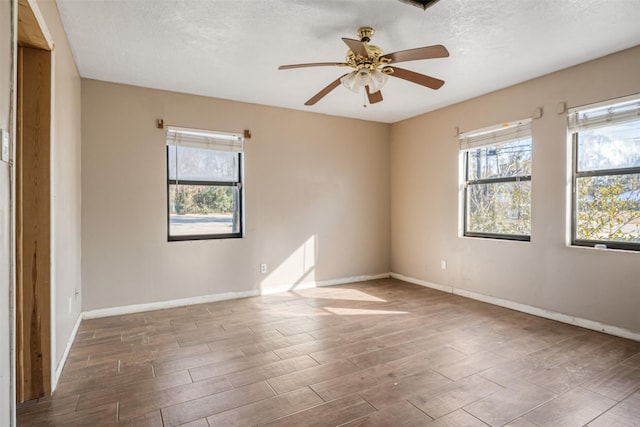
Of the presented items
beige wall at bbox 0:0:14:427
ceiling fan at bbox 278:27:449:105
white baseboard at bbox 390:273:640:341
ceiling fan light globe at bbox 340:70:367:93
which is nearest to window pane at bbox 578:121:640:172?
white baseboard at bbox 390:273:640:341

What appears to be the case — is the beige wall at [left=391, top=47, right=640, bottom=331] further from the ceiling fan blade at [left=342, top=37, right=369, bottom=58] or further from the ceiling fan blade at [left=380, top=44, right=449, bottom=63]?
the ceiling fan blade at [left=342, top=37, right=369, bottom=58]

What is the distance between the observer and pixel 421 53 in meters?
2.38

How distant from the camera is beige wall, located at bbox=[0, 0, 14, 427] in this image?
133 centimetres

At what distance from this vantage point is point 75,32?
9.50 feet

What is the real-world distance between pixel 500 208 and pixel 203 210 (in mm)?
3698

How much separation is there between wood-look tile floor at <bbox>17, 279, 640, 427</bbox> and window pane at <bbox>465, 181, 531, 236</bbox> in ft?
3.35

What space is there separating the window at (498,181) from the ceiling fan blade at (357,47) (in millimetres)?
2436

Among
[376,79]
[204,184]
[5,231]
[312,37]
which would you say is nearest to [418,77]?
[376,79]

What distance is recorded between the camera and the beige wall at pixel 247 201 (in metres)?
3.91

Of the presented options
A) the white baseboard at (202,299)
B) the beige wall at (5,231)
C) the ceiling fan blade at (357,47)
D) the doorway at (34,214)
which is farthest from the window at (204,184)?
the beige wall at (5,231)

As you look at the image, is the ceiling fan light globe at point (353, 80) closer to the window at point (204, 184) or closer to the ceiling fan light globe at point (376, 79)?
the ceiling fan light globe at point (376, 79)

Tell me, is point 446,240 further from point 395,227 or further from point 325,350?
point 325,350

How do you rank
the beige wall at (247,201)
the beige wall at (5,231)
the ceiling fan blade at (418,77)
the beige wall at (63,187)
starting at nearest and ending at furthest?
the beige wall at (5,231)
the beige wall at (63,187)
the ceiling fan blade at (418,77)
the beige wall at (247,201)

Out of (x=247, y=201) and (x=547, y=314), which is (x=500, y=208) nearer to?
(x=547, y=314)
